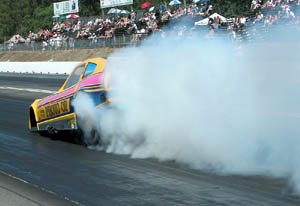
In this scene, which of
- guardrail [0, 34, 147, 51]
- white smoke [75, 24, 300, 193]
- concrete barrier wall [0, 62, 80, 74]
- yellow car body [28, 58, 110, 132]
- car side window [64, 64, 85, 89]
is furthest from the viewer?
guardrail [0, 34, 147, 51]

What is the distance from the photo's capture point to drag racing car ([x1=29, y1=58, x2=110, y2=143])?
8.66 meters

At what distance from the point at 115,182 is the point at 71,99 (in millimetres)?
2824

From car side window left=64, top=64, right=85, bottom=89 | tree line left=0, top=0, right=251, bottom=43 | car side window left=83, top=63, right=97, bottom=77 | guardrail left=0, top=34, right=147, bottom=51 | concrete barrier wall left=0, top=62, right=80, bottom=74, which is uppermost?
tree line left=0, top=0, right=251, bottom=43

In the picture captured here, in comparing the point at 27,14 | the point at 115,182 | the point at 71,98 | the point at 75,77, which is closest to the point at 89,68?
the point at 75,77

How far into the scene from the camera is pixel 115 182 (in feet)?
21.9

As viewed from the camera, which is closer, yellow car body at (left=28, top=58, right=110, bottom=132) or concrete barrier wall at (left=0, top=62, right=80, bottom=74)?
yellow car body at (left=28, top=58, right=110, bottom=132)

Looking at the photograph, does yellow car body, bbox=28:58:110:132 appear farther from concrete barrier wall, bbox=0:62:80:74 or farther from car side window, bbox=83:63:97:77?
concrete barrier wall, bbox=0:62:80:74

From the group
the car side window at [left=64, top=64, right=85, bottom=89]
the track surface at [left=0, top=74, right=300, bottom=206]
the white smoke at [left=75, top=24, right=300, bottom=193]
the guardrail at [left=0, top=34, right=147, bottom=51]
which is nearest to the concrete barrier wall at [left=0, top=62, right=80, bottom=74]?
the guardrail at [left=0, top=34, right=147, bottom=51]

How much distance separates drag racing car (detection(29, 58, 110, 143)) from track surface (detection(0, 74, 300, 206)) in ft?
1.77

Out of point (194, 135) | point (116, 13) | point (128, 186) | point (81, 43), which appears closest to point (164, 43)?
point (194, 135)

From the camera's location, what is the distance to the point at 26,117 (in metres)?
13.8

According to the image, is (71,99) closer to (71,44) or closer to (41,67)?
(41,67)

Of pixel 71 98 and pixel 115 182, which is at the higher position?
pixel 71 98

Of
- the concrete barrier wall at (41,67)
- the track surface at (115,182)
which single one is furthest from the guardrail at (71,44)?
the track surface at (115,182)
